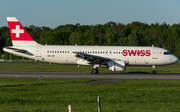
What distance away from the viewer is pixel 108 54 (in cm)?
3588

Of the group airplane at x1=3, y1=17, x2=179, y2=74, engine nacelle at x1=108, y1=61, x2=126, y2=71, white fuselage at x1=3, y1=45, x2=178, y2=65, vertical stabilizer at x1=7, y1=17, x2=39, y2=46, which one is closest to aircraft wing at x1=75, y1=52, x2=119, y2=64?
airplane at x1=3, y1=17, x2=179, y2=74

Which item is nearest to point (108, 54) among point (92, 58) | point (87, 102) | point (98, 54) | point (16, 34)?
point (98, 54)

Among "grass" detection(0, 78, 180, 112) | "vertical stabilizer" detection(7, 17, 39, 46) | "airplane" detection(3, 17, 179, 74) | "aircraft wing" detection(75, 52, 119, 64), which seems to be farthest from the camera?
"vertical stabilizer" detection(7, 17, 39, 46)

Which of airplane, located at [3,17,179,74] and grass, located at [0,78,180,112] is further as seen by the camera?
airplane, located at [3,17,179,74]

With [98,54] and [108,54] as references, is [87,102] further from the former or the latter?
[108,54]

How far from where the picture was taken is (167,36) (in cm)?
9788

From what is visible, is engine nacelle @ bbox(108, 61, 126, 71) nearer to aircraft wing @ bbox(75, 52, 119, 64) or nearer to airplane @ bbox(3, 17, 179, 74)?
aircraft wing @ bbox(75, 52, 119, 64)

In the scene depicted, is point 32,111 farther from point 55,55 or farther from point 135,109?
point 55,55

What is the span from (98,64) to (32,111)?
23.3 m

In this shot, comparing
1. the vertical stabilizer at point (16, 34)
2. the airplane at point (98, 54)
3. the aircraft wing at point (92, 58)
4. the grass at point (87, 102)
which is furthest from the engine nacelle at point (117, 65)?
the grass at point (87, 102)

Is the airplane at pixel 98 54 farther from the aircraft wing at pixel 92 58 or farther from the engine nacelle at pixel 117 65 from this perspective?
the engine nacelle at pixel 117 65

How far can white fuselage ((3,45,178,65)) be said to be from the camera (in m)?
35.7

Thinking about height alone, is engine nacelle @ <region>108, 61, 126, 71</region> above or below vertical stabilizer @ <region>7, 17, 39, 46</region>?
below

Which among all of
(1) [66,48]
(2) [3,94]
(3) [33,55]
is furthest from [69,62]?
(2) [3,94]
